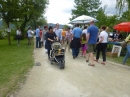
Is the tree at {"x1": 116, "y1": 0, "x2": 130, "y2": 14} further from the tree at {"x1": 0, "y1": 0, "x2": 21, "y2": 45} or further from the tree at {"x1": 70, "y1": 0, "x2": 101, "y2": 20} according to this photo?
the tree at {"x1": 70, "y1": 0, "x2": 101, "y2": 20}

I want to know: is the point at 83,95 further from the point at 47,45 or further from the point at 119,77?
the point at 47,45

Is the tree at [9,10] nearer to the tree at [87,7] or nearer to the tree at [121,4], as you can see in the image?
the tree at [121,4]

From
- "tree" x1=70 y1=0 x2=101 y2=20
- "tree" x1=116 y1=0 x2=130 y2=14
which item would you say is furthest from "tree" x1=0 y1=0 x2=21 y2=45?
"tree" x1=70 y1=0 x2=101 y2=20

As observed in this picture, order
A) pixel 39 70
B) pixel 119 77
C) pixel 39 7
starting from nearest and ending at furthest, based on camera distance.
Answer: pixel 119 77 → pixel 39 70 → pixel 39 7

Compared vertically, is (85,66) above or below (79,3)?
below

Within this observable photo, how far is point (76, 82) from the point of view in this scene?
5.24 metres

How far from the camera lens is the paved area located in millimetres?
4453

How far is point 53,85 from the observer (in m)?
4.95

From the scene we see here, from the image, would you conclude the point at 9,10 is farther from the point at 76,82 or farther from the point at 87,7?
the point at 87,7

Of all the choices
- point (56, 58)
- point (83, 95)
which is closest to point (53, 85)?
point (83, 95)

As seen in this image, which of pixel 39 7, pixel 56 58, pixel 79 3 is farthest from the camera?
pixel 79 3

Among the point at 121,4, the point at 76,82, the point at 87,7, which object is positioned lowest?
the point at 76,82

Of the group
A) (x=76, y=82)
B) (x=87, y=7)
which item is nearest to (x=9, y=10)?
(x=76, y=82)

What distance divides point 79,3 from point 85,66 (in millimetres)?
45226
